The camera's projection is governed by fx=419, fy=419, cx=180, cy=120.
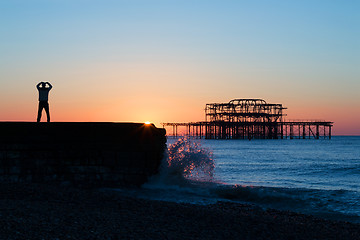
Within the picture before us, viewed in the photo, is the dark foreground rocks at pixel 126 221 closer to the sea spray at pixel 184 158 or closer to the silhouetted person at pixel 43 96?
the silhouetted person at pixel 43 96

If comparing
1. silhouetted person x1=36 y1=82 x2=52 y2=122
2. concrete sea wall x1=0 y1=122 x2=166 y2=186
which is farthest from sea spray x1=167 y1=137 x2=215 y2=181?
silhouetted person x1=36 y1=82 x2=52 y2=122

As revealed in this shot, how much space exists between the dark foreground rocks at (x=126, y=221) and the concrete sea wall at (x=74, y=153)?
2135 millimetres

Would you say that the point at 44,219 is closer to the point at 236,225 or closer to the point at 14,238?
the point at 14,238

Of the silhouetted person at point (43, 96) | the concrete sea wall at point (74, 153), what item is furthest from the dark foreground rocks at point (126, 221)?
the silhouetted person at point (43, 96)

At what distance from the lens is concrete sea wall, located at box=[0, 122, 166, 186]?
1061 centimetres

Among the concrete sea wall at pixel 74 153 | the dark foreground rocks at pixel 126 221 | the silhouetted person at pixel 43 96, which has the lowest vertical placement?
the dark foreground rocks at pixel 126 221

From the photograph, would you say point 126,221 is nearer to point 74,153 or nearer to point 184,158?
point 74,153

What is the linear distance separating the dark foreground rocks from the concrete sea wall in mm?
2135

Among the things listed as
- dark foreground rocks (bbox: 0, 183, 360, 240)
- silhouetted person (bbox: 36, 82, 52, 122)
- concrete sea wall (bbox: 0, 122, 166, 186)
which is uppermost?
silhouetted person (bbox: 36, 82, 52, 122)

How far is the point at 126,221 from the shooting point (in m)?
6.02

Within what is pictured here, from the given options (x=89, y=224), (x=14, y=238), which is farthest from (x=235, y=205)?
(x=14, y=238)

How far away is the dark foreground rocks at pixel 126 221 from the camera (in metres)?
5.18

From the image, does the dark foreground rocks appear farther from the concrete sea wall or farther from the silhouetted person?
the silhouetted person

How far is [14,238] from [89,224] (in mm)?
1173
